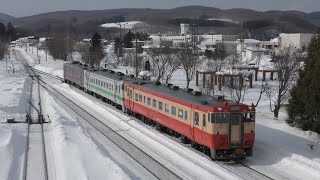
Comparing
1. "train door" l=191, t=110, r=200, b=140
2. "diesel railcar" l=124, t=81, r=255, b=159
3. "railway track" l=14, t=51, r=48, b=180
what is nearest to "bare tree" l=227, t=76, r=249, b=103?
"diesel railcar" l=124, t=81, r=255, b=159

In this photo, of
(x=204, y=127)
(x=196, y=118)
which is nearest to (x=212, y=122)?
(x=204, y=127)

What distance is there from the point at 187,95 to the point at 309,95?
5.51 metres

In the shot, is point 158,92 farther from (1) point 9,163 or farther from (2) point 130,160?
(1) point 9,163

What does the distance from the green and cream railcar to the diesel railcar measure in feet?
35.1

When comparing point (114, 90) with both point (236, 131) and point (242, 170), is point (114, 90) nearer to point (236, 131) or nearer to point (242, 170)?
point (236, 131)

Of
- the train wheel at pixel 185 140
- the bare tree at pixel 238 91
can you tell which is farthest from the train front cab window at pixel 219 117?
the bare tree at pixel 238 91

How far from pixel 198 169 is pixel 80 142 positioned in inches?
249

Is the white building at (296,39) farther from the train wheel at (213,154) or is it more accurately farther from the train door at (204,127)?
the train wheel at (213,154)

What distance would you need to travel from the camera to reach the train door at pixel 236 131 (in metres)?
18.5

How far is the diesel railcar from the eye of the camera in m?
18.3

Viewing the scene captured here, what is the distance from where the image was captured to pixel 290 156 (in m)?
18.0

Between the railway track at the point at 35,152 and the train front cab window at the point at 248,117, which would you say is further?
the train front cab window at the point at 248,117

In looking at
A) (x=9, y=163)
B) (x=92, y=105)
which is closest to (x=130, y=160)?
(x=9, y=163)

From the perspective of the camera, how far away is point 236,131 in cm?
1861
